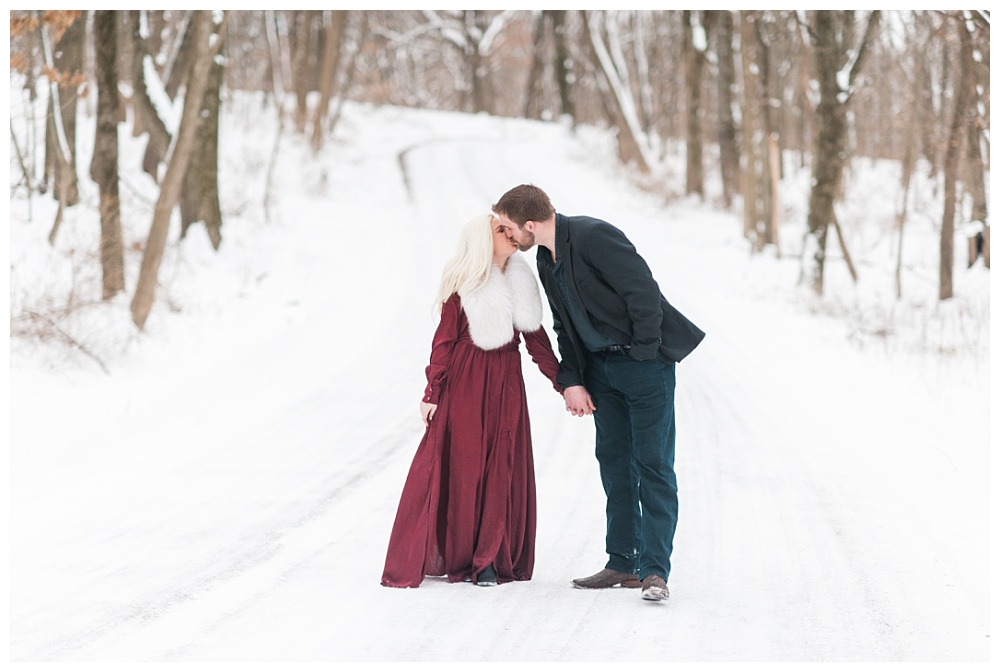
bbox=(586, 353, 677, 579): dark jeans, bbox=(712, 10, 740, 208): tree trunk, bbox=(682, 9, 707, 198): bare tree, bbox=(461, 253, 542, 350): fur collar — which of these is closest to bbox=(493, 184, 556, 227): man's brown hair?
bbox=(461, 253, 542, 350): fur collar

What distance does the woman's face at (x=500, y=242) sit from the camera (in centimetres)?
517

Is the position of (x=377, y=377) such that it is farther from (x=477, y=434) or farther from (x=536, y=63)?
(x=536, y=63)

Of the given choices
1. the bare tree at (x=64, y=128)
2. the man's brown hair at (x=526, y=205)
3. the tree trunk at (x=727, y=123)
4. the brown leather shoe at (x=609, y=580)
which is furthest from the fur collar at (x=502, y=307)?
the tree trunk at (x=727, y=123)

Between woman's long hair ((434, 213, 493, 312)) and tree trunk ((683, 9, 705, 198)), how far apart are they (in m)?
22.4

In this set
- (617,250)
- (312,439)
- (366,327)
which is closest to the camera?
(617,250)

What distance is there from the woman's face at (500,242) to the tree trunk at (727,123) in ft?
74.8

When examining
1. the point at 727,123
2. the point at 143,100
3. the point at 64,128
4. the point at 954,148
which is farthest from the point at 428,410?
the point at 727,123

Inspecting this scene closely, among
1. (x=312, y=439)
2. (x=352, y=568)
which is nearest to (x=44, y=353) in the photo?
(x=312, y=439)

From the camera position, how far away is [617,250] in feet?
15.9

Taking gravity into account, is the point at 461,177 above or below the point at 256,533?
above

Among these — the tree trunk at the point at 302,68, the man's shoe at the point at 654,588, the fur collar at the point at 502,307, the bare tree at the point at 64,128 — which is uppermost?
the tree trunk at the point at 302,68

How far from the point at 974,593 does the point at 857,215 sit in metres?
24.3

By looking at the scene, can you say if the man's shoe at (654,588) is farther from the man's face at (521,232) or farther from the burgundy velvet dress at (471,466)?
the man's face at (521,232)

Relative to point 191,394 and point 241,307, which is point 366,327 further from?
point 191,394
